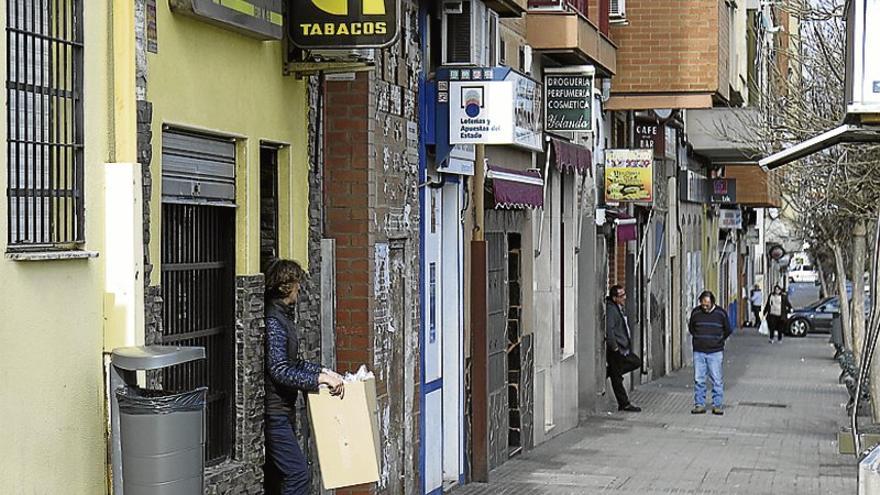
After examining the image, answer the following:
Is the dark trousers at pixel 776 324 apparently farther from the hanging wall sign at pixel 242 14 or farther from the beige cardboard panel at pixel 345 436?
the hanging wall sign at pixel 242 14

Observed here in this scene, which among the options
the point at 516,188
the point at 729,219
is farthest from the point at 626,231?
the point at 729,219

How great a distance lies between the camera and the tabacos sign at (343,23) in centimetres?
1091

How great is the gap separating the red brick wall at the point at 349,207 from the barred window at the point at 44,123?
454 centimetres

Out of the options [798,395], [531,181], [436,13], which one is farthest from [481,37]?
[798,395]

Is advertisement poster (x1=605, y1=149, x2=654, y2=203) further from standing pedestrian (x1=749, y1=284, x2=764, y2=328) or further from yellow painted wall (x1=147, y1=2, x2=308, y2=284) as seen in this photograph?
standing pedestrian (x1=749, y1=284, x2=764, y2=328)

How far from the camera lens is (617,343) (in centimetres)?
2688

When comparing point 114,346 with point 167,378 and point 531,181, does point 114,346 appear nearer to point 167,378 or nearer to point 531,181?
point 167,378

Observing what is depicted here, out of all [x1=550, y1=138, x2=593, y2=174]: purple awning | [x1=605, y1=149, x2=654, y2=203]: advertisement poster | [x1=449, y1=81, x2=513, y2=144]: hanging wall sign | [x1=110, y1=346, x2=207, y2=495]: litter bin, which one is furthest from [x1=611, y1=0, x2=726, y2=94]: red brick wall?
[x1=110, y1=346, x2=207, y2=495]: litter bin

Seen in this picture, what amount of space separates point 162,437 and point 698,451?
14.5 meters

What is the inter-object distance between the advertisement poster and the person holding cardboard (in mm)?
17067

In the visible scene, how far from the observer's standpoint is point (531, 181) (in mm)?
20062

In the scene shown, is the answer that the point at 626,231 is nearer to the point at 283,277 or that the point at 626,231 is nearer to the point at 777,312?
the point at 283,277

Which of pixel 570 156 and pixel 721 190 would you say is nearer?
pixel 570 156

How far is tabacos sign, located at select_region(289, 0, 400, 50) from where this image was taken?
10.9 m
